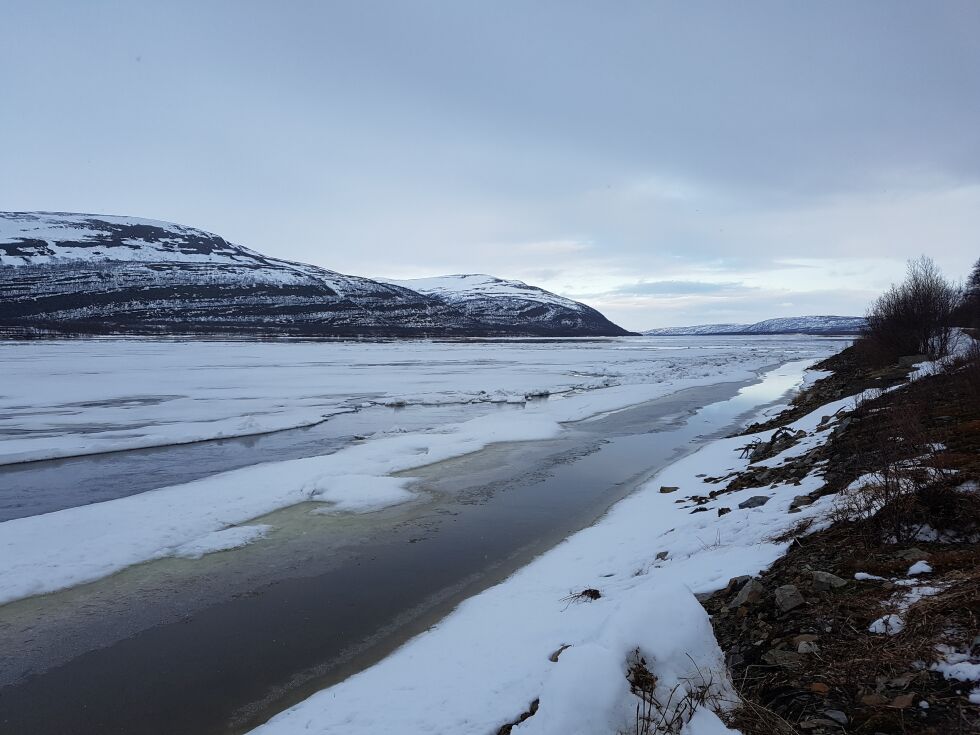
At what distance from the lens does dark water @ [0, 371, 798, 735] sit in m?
4.40

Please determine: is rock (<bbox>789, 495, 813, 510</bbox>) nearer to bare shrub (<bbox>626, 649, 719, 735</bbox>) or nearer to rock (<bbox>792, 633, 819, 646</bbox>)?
rock (<bbox>792, 633, 819, 646</bbox>)

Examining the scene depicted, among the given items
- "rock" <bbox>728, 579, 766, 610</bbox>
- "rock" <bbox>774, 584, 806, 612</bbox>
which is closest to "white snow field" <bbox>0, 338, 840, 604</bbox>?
"rock" <bbox>728, 579, 766, 610</bbox>

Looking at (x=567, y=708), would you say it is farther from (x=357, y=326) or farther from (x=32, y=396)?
(x=357, y=326)

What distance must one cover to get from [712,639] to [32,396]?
26.1m

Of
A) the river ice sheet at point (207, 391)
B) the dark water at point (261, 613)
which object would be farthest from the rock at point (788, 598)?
the river ice sheet at point (207, 391)

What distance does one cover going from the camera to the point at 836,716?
8.89 feet

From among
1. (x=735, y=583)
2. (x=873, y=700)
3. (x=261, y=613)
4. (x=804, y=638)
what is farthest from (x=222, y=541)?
(x=873, y=700)

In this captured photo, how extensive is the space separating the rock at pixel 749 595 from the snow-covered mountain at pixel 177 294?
339 feet

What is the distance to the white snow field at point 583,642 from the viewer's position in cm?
281

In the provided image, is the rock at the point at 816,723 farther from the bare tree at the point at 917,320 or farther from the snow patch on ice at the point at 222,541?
the bare tree at the point at 917,320

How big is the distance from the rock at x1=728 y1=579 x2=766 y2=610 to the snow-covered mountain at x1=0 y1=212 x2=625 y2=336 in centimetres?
10334

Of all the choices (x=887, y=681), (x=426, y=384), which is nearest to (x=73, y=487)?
(x=887, y=681)

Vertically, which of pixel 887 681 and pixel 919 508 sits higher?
pixel 919 508

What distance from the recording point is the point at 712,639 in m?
3.19
